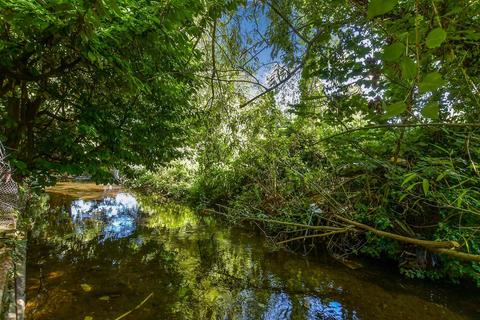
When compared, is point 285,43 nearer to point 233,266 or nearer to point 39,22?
point 39,22

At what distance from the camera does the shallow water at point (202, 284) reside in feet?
14.6

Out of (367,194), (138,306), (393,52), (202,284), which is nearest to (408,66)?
(393,52)

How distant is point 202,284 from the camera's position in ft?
17.4

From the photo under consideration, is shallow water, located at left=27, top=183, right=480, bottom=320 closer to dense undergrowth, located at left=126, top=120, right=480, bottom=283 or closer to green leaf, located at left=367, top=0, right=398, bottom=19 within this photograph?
dense undergrowth, located at left=126, top=120, right=480, bottom=283

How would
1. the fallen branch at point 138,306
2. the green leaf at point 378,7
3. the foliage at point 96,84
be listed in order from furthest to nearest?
the fallen branch at point 138,306 < the foliage at point 96,84 < the green leaf at point 378,7

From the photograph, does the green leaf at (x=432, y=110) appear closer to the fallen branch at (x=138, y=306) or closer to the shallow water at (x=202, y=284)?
the shallow water at (x=202, y=284)

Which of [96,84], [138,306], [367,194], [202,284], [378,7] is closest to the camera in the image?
[378,7]

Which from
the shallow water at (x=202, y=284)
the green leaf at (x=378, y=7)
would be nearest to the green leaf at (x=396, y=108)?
the green leaf at (x=378, y=7)

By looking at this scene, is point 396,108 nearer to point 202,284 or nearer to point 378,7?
point 378,7

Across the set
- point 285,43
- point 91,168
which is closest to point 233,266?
point 91,168

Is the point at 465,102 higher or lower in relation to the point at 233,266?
higher

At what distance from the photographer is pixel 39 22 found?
8.48 ft

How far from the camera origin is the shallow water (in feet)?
14.6

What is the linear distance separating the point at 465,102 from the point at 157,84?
3.86 meters
